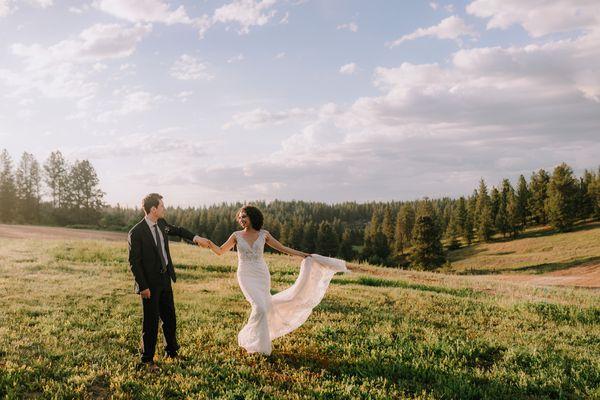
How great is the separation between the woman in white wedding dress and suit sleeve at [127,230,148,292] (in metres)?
1.60

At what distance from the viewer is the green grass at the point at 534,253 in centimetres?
7062

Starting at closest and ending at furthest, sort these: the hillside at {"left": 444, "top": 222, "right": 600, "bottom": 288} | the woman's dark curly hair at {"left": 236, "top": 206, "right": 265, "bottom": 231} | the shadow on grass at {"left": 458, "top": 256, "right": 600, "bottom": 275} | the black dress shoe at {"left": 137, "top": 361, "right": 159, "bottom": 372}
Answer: the black dress shoe at {"left": 137, "top": 361, "right": 159, "bottom": 372} → the woman's dark curly hair at {"left": 236, "top": 206, "right": 265, "bottom": 231} → the hillside at {"left": 444, "top": 222, "right": 600, "bottom": 288} → the shadow on grass at {"left": 458, "top": 256, "right": 600, "bottom": 275}

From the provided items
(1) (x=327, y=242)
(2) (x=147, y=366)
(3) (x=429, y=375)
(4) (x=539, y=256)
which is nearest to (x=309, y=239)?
(1) (x=327, y=242)

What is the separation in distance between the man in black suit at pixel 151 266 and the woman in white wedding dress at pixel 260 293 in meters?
1.20

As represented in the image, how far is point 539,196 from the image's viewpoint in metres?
107

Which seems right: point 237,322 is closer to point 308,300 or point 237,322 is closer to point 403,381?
point 308,300

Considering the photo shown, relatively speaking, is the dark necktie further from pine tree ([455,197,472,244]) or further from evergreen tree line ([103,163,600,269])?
pine tree ([455,197,472,244])

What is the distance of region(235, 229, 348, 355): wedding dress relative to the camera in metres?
9.16

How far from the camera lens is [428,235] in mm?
72625

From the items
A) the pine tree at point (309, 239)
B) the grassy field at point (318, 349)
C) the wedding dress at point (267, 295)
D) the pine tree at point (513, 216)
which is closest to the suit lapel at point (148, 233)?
the wedding dress at point (267, 295)

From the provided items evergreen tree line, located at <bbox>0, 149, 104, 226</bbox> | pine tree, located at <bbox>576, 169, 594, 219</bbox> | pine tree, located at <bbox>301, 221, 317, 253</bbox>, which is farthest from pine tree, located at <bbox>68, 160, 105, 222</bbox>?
pine tree, located at <bbox>576, 169, 594, 219</bbox>

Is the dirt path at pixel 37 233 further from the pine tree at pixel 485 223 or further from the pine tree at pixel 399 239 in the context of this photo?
the pine tree at pixel 485 223

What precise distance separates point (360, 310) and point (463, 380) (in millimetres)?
5989

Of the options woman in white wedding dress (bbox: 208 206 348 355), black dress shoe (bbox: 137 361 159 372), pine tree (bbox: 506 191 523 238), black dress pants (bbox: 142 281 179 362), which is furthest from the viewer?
pine tree (bbox: 506 191 523 238)
